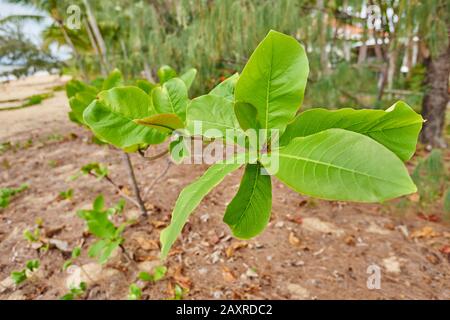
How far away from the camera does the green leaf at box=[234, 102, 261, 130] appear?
0.18 m

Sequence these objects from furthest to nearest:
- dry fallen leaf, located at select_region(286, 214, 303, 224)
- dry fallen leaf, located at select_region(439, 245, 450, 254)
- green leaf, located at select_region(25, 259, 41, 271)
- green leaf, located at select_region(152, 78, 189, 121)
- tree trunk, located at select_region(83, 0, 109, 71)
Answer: tree trunk, located at select_region(83, 0, 109, 71), dry fallen leaf, located at select_region(286, 214, 303, 224), dry fallen leaf, located at select_region(439, 245, 450, 254), green leaf, located at select_region(25, 259, 41, 271), green leaf, located at select_region(152, 78, 189, 121)

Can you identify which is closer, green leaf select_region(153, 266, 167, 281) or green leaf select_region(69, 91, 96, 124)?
green leaf select_region(69, 91, 96, 124)

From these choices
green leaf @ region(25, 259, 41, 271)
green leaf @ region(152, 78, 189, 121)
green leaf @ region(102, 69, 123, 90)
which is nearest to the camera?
green leaf @ region(152, 78, 189, 121)

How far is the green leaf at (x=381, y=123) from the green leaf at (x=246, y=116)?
0.10 ft

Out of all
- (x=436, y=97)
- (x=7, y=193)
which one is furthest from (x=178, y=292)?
(x=436, y=97)

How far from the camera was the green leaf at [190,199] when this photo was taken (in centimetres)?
14

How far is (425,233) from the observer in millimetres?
1240

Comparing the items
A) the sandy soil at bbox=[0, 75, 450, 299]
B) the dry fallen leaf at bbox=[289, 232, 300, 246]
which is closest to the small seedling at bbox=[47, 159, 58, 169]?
the sandy soil at bbox=[0, 75, 450, 299]

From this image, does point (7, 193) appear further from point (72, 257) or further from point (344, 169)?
point (344, 169)

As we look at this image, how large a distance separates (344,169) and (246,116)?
7 cm

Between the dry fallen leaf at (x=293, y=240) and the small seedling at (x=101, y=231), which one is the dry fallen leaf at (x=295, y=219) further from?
the small seedling at (x=101, y=231)

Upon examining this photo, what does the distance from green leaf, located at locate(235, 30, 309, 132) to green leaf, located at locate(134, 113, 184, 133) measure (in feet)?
0.16

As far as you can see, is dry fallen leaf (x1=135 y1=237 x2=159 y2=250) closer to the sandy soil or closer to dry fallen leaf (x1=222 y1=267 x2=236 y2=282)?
the sandy soil

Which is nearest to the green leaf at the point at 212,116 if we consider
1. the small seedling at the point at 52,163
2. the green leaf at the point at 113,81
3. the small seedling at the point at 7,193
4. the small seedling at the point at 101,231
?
the green leaf at the point at 113,81
